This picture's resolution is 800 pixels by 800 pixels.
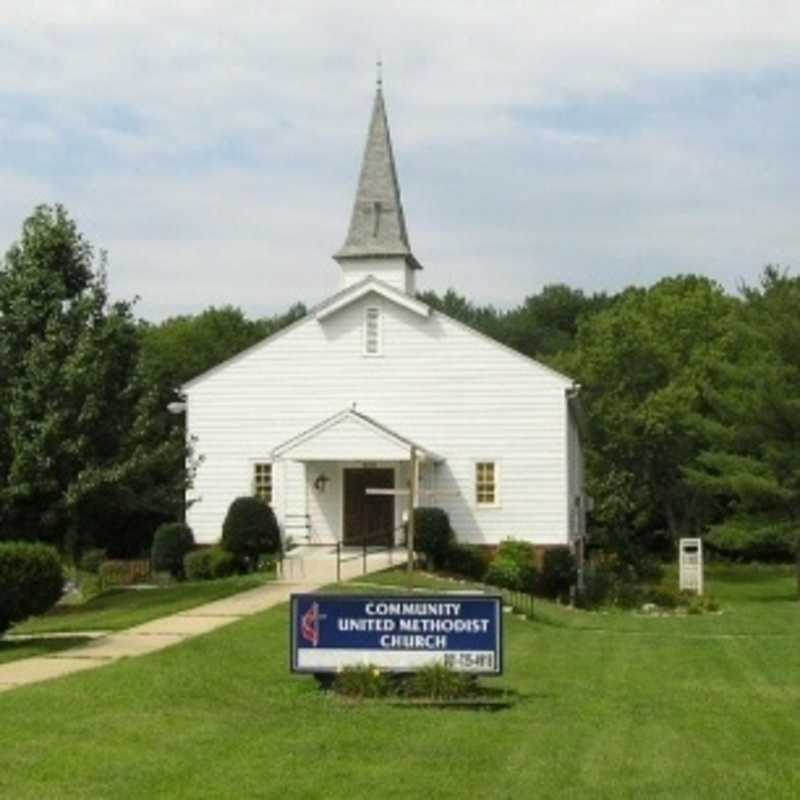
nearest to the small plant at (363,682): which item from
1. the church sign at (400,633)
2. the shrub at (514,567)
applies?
the church sign at (400,633)

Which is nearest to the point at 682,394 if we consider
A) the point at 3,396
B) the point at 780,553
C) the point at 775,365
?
the point at 780,553

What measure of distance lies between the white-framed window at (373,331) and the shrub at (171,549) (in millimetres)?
6712

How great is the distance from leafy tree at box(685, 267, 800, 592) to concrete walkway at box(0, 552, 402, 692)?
49.2ft

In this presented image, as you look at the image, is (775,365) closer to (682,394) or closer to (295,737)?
(682,394)

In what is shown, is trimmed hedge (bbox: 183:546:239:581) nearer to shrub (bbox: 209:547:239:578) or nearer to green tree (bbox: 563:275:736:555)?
shrub (bbox: 209:547:239:578)

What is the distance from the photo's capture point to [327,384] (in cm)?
4375

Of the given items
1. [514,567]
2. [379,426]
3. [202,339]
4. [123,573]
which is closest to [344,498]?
[379,426]

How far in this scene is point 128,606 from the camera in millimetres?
29797

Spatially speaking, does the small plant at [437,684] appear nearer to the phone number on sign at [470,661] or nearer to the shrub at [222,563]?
the phone number on sign at [470,661]

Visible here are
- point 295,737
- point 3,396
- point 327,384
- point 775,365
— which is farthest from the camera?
point 775,365

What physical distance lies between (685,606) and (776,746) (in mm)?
27923

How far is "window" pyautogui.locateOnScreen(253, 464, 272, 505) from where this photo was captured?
4384 centimetres

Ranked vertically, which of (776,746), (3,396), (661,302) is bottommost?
(776,746)

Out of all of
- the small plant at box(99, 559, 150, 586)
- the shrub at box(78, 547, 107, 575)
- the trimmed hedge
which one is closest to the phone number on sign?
the trimmed hedge
